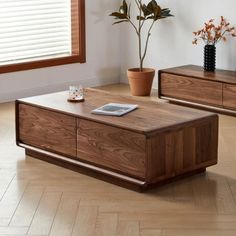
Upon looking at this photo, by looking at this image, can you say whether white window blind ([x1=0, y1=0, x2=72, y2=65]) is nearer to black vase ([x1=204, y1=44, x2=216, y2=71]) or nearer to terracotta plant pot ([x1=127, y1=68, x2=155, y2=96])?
terracotta plant pot ([x1=127, y1=68, x2=155, y2=96])

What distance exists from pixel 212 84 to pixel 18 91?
1962 millimetres

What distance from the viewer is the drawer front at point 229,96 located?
6234 mm

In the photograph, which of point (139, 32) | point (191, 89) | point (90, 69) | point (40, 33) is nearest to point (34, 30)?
point (40, 33)

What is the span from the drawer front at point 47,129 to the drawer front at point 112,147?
0.09 metres

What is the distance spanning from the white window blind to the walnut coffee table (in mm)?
2028

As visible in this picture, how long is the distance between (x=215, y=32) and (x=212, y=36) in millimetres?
72

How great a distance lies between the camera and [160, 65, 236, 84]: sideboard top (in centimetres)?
639

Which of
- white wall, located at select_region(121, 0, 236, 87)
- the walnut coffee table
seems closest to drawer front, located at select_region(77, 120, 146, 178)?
the walnut coffee table

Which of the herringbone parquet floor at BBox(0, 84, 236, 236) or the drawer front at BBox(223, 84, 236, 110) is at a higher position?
the drawer front at BBox(223, 84, 236, 110)

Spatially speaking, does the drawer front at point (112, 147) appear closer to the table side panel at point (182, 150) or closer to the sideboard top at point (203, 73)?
the table side panel at point (182, 150)

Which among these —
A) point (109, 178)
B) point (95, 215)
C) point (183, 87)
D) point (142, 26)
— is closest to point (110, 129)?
point (109, 178)

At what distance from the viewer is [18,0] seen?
7012 millimetres

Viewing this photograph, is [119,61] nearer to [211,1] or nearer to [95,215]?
[211,1]

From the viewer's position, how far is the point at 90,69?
7.75m
